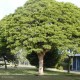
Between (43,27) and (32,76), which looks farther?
(43,27)

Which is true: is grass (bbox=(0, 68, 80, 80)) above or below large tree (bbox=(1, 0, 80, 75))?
below

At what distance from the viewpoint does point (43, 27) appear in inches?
1428

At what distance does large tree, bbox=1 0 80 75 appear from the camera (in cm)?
3609

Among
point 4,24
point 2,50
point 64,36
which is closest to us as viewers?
point 64,36

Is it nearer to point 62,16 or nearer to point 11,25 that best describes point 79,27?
point 62,16

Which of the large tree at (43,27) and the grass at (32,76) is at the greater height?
the large tree at (43,27)

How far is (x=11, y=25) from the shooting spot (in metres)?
38.2

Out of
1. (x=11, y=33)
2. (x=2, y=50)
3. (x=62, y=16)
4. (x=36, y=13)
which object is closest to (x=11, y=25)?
(x=11, y=33)

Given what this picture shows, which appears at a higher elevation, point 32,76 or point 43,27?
point 43,27

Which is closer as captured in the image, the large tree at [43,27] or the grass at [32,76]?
the grass at [32,76]

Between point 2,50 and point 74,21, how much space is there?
627 inches

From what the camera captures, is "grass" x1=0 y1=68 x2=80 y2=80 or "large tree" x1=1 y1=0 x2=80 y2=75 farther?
"large tree" x1=1 y1=0 x2=80 y2=75

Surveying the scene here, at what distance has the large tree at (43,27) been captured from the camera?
36.1m

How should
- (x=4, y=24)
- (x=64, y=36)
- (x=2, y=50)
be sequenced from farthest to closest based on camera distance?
(x=2, y=50)
(x=4, y=24)
(x=64, y=36)
